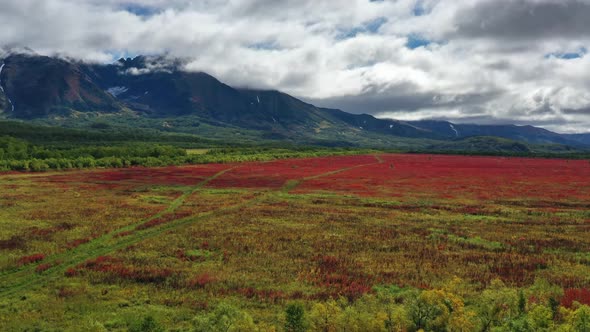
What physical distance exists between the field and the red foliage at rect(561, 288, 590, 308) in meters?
0.08

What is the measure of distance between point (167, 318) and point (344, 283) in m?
9.18

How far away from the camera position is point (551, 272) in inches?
869

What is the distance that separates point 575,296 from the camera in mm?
17938

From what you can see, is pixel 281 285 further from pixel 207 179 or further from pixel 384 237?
pixel 207 179

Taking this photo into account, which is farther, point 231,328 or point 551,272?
point 551,272

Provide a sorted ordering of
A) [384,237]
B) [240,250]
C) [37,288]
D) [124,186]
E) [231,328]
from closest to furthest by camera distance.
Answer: [231,328] < [37,288] < [240,250] < [384,237] < [124,186]

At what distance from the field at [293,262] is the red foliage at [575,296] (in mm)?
78

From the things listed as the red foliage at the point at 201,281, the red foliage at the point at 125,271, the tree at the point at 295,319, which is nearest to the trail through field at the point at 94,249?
the red foliage at the point at 125,271

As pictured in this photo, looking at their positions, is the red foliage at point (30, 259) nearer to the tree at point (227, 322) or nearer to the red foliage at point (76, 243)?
the red foliage at point (76, 243)

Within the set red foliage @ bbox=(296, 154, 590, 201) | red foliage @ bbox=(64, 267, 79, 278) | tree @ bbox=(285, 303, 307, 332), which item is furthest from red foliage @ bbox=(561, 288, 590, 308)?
red foliage @ bbox=(64, 267, 79, 278)

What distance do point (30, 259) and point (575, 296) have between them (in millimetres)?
30767

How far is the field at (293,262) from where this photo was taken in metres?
14.1

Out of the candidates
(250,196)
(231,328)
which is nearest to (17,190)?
(250,196)

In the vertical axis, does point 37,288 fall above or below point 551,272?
below
